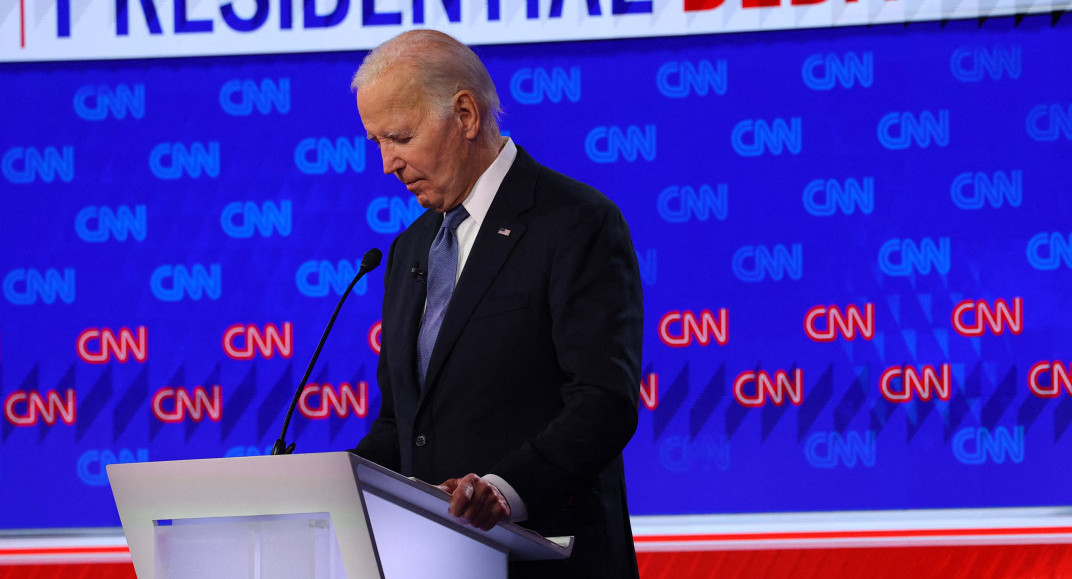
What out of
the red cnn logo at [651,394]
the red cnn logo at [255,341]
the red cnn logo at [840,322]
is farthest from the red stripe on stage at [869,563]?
the red cnn logo at [255,341]

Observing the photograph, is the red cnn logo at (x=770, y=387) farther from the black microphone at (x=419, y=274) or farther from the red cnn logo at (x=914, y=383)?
the black microphone at (x=419, y=274)

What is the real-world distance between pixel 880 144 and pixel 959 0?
40 centimetres

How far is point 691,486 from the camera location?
2.74 metres

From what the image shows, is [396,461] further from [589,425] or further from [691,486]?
[691,486]

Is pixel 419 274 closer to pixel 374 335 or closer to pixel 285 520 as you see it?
pixel 285 520

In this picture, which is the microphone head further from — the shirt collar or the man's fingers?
the man's fingers

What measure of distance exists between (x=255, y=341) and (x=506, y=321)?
63.4 inches

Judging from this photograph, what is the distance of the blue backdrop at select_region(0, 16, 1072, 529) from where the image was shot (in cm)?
267

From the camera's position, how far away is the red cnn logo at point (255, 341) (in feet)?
9.36

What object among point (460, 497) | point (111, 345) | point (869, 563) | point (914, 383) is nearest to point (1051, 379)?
point (914, 383)

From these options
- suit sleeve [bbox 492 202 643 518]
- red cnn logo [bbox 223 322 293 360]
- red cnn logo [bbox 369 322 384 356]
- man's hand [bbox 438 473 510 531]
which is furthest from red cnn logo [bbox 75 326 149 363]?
man's hand [bbox 438 473 510 531]

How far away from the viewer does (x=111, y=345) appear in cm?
288

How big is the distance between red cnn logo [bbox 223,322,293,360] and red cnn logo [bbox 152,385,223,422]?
0.35 ft

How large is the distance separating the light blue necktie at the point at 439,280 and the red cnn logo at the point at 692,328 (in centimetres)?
128
